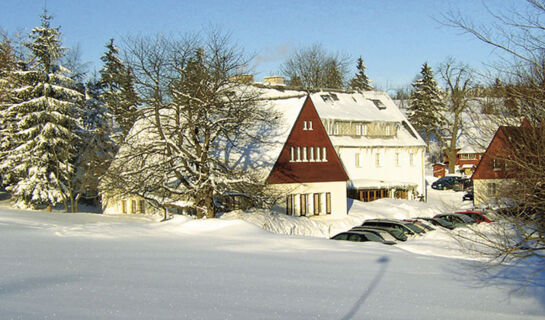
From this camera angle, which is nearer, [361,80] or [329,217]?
[329,217]

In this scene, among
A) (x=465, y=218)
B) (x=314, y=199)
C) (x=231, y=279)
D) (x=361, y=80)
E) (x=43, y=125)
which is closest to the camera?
(x=231, y=279)

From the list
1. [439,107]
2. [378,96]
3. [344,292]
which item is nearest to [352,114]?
[378,96]

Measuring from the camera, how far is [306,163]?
105 ft

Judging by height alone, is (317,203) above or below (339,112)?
below

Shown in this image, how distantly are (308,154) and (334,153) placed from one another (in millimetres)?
2044

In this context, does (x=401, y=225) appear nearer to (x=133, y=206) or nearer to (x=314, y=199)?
(x=314, y=199)

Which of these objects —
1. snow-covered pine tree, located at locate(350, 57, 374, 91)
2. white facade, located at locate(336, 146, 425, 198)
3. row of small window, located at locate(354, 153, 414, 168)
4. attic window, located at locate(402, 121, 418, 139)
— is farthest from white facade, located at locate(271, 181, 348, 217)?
snow-covered pine tree, located at locate(350, 57, 374, 91)

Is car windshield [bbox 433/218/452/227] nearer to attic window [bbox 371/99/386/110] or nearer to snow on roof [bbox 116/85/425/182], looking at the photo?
snow on roof [bbox 116/85/425/182]

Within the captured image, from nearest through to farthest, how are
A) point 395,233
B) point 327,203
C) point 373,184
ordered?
point 395,233
point 327,203
point 373,184

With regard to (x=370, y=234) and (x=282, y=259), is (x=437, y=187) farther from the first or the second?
(x=282, y=259)

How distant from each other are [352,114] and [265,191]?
2068 centimetres

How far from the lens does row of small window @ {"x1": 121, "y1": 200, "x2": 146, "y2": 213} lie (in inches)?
1276

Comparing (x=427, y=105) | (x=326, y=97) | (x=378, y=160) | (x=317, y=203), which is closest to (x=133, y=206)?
(x=317, y=203)

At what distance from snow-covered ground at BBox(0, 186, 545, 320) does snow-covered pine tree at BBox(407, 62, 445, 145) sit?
2365 inches
